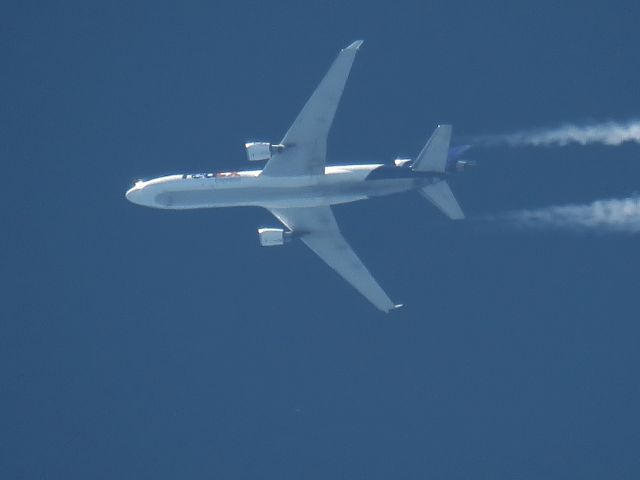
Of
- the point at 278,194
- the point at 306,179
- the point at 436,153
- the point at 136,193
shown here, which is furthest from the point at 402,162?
the point at 136,193

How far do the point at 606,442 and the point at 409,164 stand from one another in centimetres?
2423

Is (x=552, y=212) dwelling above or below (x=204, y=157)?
below

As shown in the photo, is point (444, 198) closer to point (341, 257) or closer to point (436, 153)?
point (436, 153)

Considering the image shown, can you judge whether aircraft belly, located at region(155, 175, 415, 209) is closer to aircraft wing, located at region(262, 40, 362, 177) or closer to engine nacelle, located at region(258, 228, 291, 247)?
aircraft wing, located at region(262, 40, 362, 177)

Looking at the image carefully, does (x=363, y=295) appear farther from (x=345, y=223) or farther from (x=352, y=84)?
(x=352, y=84)

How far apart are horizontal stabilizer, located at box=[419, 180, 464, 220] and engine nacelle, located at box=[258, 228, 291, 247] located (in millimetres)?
9801

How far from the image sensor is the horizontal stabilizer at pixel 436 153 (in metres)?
60.9

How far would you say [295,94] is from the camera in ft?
221

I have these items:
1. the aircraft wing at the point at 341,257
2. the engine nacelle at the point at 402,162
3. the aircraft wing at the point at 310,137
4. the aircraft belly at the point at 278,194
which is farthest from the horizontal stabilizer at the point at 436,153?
the aircraft wing at the point at 341,257

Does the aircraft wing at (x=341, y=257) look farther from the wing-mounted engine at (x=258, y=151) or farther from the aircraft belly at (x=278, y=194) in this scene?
the wing-mounted engine at (x=258, y=151)

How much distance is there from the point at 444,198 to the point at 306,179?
9.14m

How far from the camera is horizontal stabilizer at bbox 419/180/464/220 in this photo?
62.3 meters

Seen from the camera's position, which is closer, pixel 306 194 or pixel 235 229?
pixel 306 194

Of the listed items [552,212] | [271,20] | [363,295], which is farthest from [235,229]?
[552,212]
